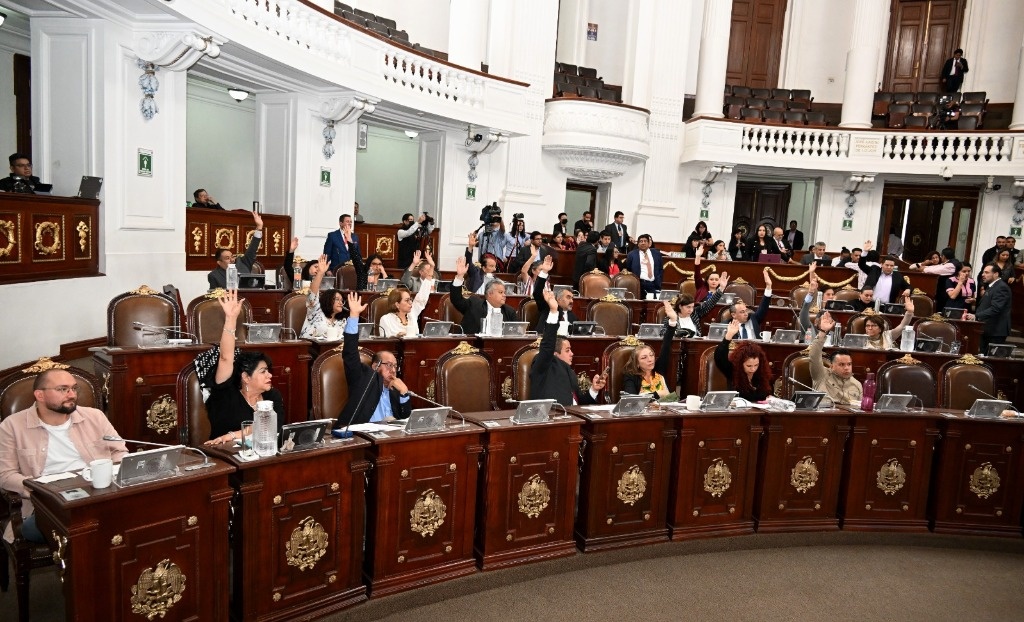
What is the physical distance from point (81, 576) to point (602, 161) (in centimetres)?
1241

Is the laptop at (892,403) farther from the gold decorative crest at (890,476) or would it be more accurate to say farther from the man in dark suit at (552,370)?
the man in dark suit at (552,370)

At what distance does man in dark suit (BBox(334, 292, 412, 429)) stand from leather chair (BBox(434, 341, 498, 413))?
0.38m

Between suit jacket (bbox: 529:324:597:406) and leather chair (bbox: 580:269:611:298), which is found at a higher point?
leather chair (bbox: 580:269:611:298)

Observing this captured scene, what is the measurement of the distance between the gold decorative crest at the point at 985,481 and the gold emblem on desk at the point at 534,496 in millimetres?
2980

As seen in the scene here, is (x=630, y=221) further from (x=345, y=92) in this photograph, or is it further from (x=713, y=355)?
(x=713, y=355)

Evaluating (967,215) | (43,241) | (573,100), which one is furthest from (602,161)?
(43,241)

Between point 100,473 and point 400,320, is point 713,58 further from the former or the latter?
point 100,473

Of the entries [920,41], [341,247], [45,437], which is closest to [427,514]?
[45,437]

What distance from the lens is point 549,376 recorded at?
15.1 feet

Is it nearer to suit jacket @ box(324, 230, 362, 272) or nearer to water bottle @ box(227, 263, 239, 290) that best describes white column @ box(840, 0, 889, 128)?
suit jacket @ box(324, 230, 362, 272)

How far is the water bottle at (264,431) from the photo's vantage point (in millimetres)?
3012

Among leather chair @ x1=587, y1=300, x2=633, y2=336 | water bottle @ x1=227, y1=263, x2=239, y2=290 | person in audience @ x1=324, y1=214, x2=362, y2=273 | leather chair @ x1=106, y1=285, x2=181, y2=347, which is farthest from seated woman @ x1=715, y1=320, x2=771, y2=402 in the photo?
person in audience @ x1=324, y1=214, x2=362, y2=273

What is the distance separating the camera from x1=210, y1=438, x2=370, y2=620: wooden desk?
9.64ft

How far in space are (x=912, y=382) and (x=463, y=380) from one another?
3.57 m
